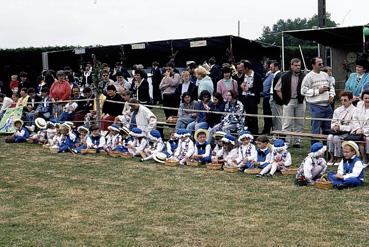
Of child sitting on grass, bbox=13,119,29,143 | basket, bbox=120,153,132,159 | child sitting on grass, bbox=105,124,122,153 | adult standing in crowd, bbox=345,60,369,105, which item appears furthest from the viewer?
child sitting on grass, bbox=13,119,29,143

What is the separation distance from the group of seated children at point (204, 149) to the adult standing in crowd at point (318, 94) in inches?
49.2

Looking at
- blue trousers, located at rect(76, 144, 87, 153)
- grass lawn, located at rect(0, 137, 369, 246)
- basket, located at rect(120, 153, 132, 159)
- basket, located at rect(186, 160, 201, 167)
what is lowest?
grass lawn, located at rect(0, 137, 369, 246)

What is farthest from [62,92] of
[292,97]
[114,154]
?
[292,97]

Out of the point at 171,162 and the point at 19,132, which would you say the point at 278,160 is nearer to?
the point at 171,162

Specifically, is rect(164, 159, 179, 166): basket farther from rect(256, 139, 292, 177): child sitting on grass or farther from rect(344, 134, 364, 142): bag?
rect(344, 134, 364, 142): bag

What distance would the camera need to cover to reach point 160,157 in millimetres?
11039

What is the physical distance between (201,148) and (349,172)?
307cm

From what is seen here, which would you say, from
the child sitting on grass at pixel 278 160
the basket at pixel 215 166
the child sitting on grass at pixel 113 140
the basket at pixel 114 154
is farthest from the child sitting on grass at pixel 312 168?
the child sitting on grass at pixel 113 140

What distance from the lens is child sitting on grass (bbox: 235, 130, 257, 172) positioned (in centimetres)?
973

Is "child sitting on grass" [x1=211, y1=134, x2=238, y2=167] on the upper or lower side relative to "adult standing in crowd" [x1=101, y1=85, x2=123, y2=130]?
lower

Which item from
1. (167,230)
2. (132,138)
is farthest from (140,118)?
(167,230)

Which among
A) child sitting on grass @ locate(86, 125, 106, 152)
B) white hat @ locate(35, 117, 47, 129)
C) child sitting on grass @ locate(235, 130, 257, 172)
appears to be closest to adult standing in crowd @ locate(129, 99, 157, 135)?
child sitting on grass @ locate(86, 125, 106, 152)

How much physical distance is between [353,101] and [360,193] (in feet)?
8.96

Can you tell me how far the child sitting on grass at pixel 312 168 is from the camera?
8508 millimetres
